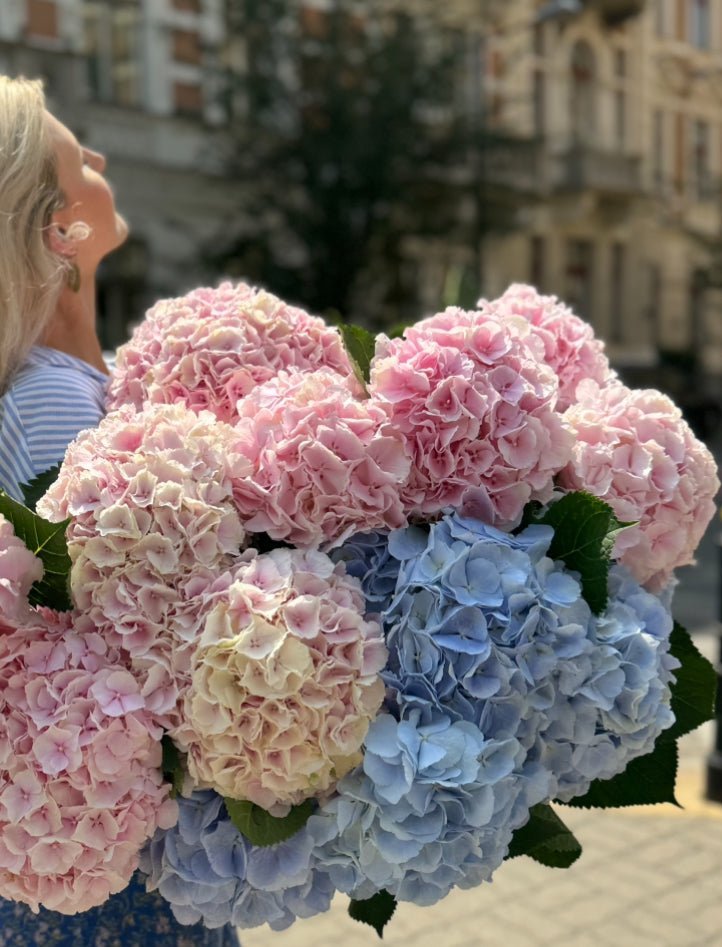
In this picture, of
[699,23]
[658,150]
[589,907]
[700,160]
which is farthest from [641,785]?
[699,23]

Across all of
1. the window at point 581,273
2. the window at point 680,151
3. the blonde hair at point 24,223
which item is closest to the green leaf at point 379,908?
the blonde hair at point 24,223

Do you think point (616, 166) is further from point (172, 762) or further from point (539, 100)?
point (172, 762)

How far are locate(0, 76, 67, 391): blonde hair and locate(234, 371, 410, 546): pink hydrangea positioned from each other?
0.55 metres

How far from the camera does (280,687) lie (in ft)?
3.57

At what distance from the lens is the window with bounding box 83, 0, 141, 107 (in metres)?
15.4

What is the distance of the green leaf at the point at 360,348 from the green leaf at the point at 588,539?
0.96 ft

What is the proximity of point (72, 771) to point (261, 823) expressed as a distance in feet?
0.68

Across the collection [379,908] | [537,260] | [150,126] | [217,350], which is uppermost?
[217,350]

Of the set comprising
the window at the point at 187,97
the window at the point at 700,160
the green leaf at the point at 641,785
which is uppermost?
the green leaf at the point at 641,785

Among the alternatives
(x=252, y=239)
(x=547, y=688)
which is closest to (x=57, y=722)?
(x=547, y=688)

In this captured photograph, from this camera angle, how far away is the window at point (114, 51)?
15438 millimetres

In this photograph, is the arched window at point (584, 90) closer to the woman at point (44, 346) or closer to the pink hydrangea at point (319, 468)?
the woman at point (44, 346)

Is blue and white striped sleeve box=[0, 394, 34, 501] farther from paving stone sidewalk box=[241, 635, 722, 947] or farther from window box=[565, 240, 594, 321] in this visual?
window box=[565, 240, 594, 321]

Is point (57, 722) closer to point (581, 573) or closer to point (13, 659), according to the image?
point (13, 659)
